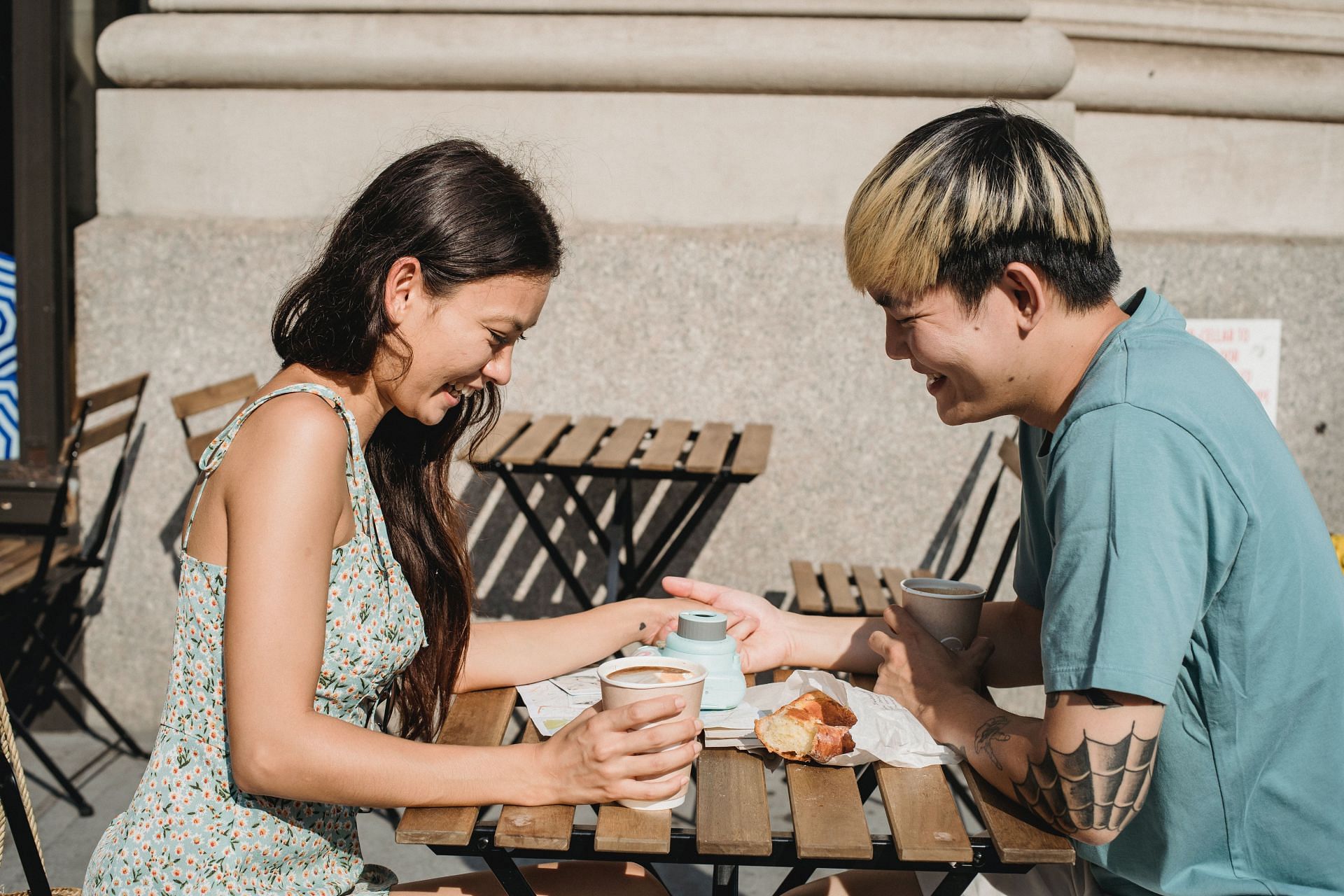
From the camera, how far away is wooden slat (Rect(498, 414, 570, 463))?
11.3 ft

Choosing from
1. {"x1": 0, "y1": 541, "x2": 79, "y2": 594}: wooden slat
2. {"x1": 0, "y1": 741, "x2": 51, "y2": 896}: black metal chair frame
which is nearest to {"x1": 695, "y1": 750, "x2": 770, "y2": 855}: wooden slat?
{"x1": 0, "y1": 741, "x2": 51, "y2": 896}: black metal chair frame

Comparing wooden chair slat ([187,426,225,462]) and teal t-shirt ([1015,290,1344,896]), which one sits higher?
teal t-shirt ([1015,290,1344,896])

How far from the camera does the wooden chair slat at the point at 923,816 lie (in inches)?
57.8

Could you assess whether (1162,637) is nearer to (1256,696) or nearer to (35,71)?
(1256,696)

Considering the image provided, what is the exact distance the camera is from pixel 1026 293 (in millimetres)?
1649

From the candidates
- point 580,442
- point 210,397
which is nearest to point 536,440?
point 580,442

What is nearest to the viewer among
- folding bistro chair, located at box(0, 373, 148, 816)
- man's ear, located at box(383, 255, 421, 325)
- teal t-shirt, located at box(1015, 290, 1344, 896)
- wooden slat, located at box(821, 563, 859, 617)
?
teal t-shirt, located at box(1015, 290, 1344, 896)

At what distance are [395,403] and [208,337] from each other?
2.67m

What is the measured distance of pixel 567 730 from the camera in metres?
1.63

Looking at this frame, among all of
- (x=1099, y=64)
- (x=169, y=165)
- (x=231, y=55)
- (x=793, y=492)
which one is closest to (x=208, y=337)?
(x=169, y=165)

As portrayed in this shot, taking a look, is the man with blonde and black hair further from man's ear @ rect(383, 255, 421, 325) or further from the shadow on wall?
the shadow on wall

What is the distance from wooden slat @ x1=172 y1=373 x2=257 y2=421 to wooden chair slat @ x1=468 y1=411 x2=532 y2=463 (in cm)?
92

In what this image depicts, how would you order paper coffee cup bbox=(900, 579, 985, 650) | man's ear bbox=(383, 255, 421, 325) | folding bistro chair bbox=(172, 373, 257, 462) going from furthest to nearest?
folding bistro chair bbox=(172, 373, 257, 462) < paper coffee cup bbox=(900, 579, 985, 650) < man's ear bbox=(383, 255, 421, 325)

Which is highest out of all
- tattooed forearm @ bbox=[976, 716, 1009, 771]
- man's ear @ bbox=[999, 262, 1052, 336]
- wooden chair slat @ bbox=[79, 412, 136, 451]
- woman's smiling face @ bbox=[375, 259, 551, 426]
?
man's ear @ bbox=[999, 262, 1052, 336]
